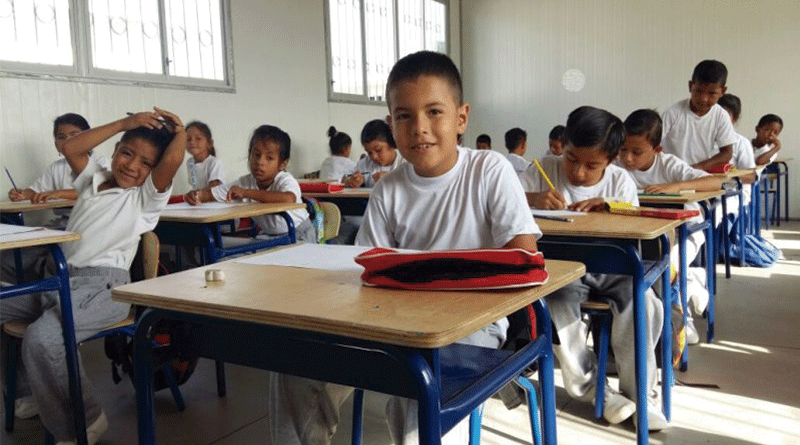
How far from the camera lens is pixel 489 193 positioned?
1.41m

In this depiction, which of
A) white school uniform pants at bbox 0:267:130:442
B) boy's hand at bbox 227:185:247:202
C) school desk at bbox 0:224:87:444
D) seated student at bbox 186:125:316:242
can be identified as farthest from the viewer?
seated student at bbox 186:125:316:242

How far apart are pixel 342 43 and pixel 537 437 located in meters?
5.46

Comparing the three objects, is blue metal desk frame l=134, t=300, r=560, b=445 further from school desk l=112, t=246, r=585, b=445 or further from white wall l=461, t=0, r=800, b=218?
white wall l=461, t=0, r=800, b=218

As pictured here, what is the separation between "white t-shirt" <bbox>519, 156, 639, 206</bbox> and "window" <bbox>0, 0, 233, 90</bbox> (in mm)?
3143

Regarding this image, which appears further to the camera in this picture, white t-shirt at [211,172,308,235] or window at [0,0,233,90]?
window at [0,0,233,90]

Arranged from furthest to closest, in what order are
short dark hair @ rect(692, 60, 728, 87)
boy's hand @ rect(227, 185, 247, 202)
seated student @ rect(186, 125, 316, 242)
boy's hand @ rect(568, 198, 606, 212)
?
short dark hair @ rect(692, 60, 728, 87) < seated student @ rect(186, 125, 316, 242) < boy's hand @ rect(227, 185, 247, 202) < boy's hand @ rect(568, 198, 606, 212)

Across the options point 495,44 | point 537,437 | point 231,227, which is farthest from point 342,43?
point 537,437

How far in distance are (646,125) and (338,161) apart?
3301mm

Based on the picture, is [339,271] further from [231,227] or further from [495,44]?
[495,44]

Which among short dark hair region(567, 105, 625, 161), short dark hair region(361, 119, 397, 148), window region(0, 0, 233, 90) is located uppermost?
window region(0, 0, 233, 90)

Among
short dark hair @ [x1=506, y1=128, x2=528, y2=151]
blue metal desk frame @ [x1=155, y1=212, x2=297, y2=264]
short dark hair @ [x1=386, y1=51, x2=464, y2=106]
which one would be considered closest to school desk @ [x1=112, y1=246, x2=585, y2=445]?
short dark hair @ [x1=386, y1=51, x2=464, y2=106]

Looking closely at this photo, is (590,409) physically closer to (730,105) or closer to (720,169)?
(720,169)

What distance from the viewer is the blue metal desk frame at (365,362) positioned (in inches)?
30.6

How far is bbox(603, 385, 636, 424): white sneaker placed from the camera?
189 cm
